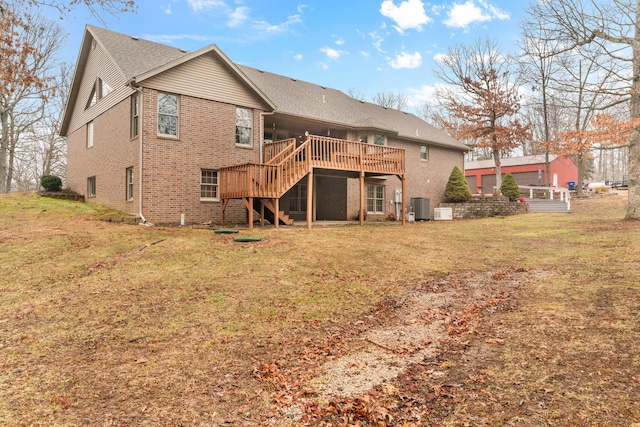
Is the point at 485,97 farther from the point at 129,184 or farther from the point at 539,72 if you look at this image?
the point at 129,184

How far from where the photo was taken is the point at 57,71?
3150 centimetres

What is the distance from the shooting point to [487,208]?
77.2 feet

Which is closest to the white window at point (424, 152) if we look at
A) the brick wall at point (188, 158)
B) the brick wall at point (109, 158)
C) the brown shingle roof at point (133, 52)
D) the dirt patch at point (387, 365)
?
the brick wall at point (188, 158)

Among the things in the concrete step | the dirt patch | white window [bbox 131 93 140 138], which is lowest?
the dirt patch

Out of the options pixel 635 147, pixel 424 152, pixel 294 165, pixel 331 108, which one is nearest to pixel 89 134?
pixel 294 165

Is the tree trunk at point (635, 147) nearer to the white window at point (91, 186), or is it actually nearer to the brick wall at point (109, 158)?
the brick wall at point (109, 158)

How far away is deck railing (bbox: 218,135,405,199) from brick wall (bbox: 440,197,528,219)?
8.12 m

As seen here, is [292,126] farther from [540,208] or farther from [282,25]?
[540,208]

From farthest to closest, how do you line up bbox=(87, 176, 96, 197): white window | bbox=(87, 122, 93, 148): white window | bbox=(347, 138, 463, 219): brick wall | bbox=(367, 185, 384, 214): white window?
1. bbox=(367, 185, 384, 214): white window
2. bbox=(347, 138, 463, 219): brick wall
3. bbox=(87, 122, 93, 148): white window
4. bbox=(87, 176, 96, 197): white window

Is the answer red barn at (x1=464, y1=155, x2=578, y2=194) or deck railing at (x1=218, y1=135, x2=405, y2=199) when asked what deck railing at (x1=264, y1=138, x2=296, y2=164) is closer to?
deck railing at (x1=218, y1=135, x2=405, y2=199)

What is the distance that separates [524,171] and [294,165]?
1275 inches

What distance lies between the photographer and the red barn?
36.9m

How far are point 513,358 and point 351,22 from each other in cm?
2098

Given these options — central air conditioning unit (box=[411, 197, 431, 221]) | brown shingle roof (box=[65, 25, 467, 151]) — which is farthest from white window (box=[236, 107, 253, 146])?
central air conditioning unit (box=[411, 197, 431, 221])
